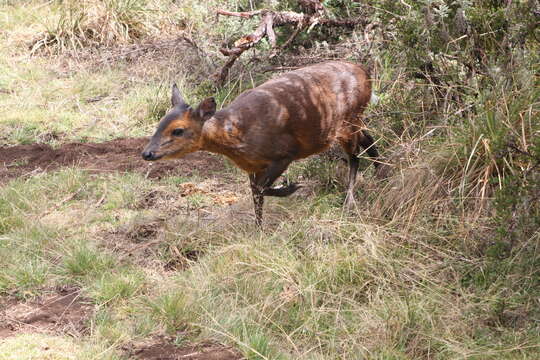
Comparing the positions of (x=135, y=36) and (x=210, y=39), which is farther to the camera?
(x=135, y=36)

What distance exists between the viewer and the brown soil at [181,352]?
4691mm

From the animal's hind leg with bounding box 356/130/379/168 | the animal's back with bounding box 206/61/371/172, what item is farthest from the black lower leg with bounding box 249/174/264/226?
the animal's hind leg with bounding box 356/130/379/168

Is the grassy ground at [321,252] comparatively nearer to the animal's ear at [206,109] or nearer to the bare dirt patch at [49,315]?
the bare dirt patch at [49,315]

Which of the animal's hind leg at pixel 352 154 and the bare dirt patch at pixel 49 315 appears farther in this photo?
the animal's hind leg at pixel 352 154

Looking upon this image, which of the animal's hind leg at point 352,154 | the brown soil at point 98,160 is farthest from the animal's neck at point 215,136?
the brown soil at point 98,160

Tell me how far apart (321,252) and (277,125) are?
1484 mm

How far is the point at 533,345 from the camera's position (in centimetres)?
435

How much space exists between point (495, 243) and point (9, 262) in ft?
11.4

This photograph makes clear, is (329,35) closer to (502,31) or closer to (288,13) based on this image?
(288,13)

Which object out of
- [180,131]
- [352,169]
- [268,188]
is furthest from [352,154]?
[180,131]

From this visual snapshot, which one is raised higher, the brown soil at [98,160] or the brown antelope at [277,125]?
the brown antelope at [277,125]

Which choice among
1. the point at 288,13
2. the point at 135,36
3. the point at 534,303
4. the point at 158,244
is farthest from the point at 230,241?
the point at 135,36

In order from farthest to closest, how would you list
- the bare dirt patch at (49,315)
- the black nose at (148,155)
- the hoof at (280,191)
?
the hoof at (280,191), the black nose at (148,155), the bare dirt patch at (49,315)

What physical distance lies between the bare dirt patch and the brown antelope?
4.28 feet
